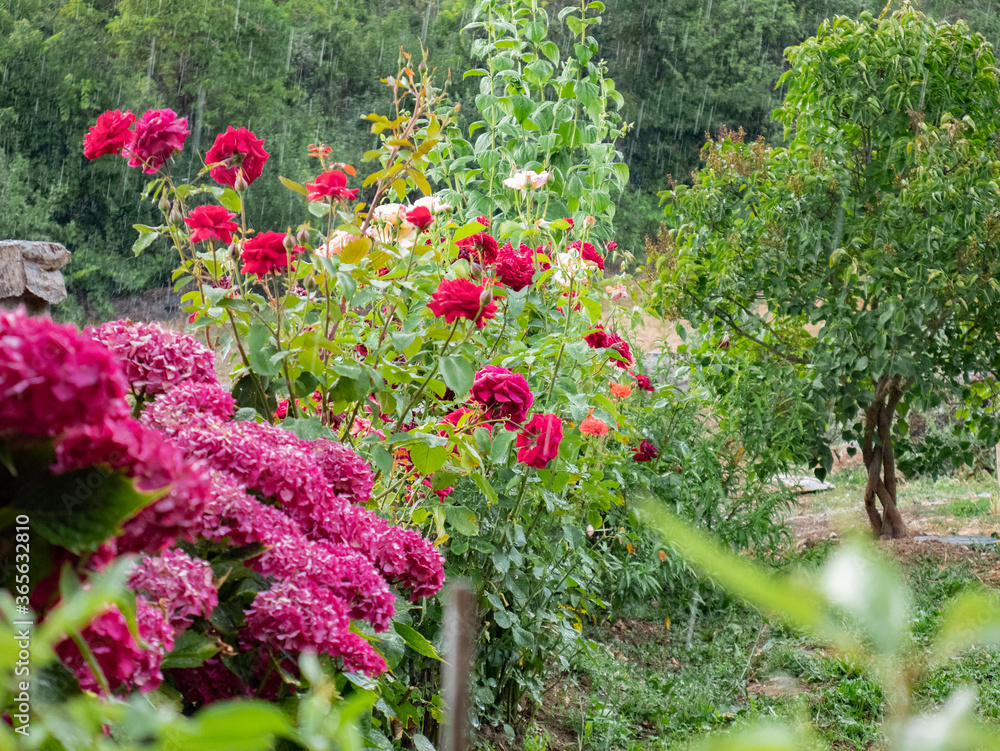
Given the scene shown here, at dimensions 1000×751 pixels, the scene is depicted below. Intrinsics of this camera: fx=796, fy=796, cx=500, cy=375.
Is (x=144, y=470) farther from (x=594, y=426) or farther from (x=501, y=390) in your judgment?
(x=594, y=426)

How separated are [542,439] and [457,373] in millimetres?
229

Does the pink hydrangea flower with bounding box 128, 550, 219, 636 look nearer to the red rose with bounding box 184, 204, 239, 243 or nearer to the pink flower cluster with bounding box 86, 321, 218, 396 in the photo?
the pink flower cluster with bounding box 86, 321, 218, 396

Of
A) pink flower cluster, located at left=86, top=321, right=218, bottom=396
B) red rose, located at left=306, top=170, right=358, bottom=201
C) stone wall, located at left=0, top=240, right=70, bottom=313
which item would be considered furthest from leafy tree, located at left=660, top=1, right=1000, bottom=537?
stone wall, located at left=0, top=240, right=70, bottom=313

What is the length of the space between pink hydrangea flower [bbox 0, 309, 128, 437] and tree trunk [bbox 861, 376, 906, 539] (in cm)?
363

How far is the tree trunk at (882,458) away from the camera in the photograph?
3.59 metres

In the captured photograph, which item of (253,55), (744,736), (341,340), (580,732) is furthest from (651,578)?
(253,55)

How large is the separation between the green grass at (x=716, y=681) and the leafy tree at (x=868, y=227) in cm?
83

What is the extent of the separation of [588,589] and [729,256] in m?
1.70

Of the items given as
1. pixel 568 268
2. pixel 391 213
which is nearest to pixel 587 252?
pixel 568 268

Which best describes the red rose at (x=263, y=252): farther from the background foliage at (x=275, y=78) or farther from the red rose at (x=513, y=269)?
the background foliage at (x=275, y=78)

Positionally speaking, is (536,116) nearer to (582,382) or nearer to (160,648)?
→ (582,382)

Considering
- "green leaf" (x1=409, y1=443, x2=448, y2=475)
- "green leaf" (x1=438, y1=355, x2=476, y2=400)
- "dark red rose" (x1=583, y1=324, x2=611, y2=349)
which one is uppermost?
→ "green leaf" (x1=438, y1=355, x2=476, y2=400)

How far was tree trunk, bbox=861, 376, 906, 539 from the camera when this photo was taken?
359 cm

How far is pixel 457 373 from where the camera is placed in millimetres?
1262
